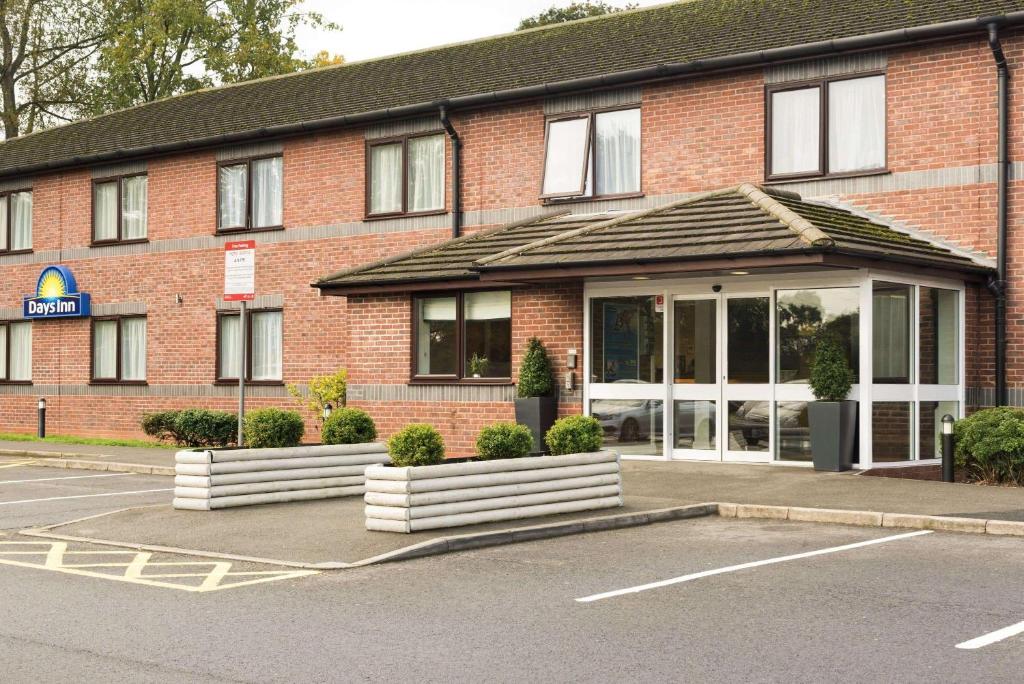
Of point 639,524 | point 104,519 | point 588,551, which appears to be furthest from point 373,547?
point 104,519

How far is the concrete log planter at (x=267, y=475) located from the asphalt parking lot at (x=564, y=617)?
2466 millimetres

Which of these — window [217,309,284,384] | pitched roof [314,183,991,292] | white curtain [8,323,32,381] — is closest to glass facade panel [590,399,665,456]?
pitched roof [314,183,991,292]

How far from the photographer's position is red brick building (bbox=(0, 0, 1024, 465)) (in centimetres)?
1662

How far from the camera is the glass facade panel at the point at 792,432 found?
1659 centimetres

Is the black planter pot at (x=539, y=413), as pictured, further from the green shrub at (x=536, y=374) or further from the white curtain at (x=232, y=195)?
the white curtain at (x=232, y=195)

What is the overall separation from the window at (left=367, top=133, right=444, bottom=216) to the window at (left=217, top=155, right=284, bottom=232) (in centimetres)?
234

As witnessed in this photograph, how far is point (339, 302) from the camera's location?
22.9 metres

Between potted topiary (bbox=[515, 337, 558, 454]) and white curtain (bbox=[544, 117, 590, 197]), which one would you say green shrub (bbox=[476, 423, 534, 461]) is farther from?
white curtain (bbox=[544, 117, 590, 197])

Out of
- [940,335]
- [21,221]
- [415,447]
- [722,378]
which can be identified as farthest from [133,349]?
[940,335]

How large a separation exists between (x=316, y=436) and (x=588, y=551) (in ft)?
41.4

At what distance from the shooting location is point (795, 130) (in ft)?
60.7

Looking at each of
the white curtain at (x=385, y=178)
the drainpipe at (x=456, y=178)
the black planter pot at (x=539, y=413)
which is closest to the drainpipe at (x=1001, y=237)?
the black planter pot at (x=539, y=413)

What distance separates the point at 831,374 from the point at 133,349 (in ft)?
52.8

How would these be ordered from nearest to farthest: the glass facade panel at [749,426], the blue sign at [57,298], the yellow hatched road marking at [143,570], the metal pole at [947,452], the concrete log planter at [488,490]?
the yellow hatched road marking at [143,570] < the concrete log planter at [488,490] < the metal pole at [947,452] < the glass facade panel at [749,426] < the blue sign at [57,298]
